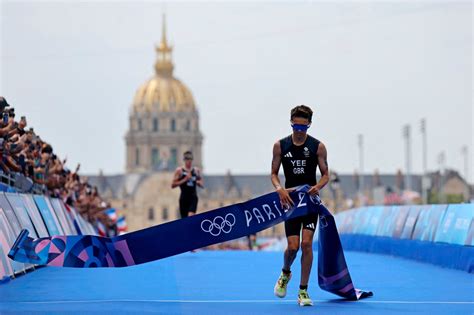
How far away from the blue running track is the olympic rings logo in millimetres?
602

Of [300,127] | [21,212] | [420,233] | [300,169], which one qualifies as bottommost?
[420,233]

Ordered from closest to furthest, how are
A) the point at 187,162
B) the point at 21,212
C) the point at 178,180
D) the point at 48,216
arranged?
the point at 21,212 < the point at 48,216 < the point at 187,162 < the point at 178,180

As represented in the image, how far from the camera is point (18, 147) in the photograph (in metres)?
17.6

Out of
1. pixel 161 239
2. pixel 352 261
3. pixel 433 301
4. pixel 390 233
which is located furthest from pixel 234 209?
pixel 390 233

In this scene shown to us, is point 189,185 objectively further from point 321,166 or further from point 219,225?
point 321,166

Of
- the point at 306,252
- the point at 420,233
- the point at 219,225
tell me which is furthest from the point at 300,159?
the point at 420,233

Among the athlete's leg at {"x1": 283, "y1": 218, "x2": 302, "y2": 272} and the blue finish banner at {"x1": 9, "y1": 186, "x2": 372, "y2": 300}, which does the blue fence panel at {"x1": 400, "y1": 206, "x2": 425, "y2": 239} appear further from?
the athlete's leg at {"x1": 283, "y1": 218, "x2": 302, "y2": 272}

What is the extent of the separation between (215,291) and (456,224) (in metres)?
5.69

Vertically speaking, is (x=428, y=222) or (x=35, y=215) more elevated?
(x=35, y=215)

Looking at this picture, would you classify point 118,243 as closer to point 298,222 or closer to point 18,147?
point 298,222

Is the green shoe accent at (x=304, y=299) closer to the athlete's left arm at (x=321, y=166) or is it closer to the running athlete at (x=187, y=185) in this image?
the athlete's left arm at (x=321, y=166)

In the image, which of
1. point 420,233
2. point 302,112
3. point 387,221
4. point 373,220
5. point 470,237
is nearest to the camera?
point 302,112

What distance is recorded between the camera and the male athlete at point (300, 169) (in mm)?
11750

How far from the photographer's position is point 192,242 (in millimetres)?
12375
